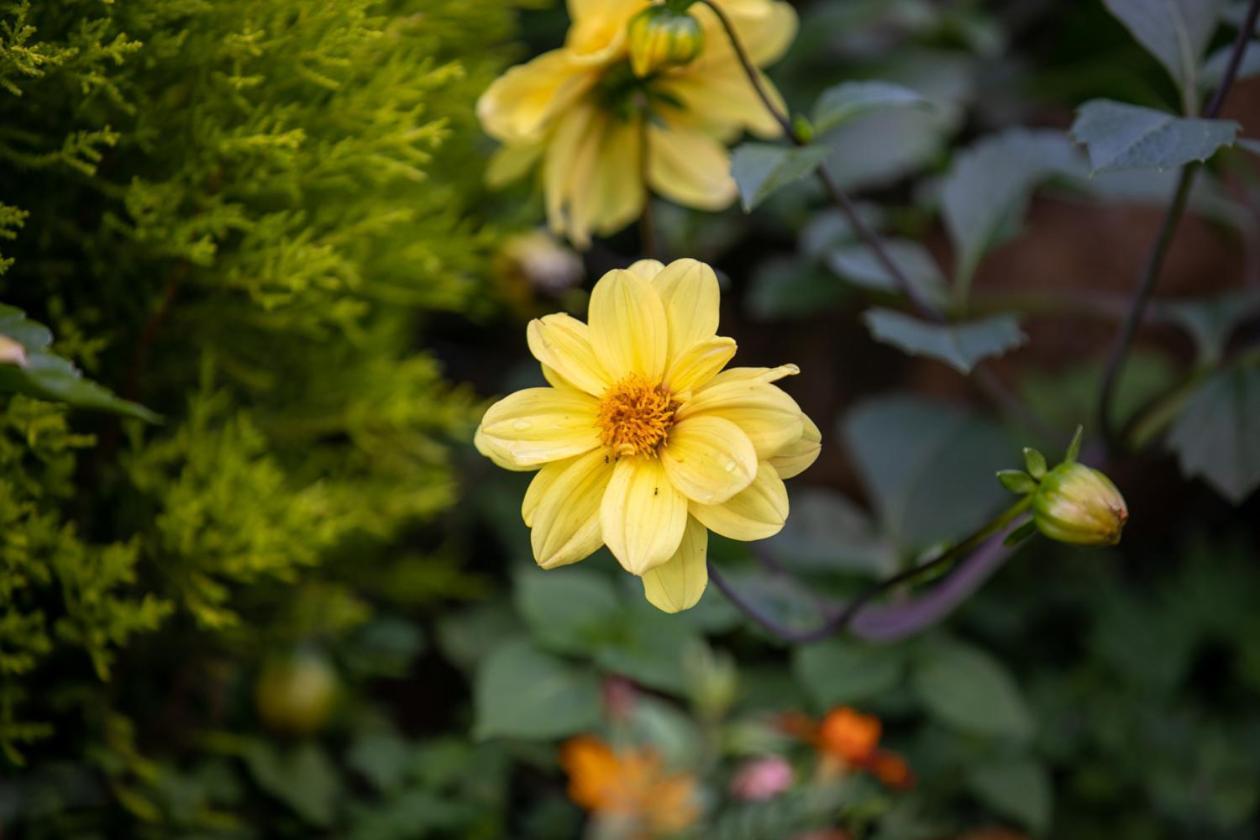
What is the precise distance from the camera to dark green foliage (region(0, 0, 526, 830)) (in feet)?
2.50

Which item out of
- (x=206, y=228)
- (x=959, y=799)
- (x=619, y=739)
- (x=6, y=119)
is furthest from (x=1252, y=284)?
(x=6, y=119)

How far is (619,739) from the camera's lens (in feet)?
3.37

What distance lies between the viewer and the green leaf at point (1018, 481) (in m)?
0.65

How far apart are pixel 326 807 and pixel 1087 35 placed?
54.9 inches

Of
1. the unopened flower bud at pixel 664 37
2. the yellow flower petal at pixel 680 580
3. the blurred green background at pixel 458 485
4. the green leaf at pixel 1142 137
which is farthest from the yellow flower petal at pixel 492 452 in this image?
the green leaf at pixel 1142 137

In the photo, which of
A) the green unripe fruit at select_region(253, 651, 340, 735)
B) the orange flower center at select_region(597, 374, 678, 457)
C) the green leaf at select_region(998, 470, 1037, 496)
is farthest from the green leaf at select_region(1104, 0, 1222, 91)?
the green unripe fruit at select_region(253, 651, 340, 735)

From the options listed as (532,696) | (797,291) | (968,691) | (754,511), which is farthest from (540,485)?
(797,291)

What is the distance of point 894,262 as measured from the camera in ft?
3.44

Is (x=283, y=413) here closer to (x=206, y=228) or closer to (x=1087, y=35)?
(x=206, y=228)

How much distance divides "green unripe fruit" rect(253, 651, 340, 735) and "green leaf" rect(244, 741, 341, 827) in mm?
23

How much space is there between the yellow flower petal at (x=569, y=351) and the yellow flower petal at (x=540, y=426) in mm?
12

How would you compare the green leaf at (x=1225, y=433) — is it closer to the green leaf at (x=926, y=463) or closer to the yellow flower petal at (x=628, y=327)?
the green leaf at (x=926, y=463)

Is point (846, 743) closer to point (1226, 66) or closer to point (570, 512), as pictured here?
point (570, 512)

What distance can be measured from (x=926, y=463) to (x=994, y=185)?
1.08 feet
